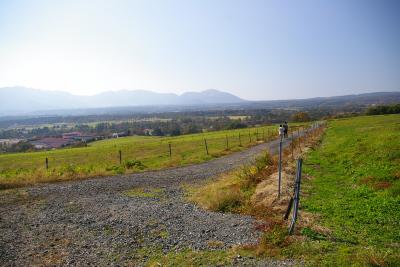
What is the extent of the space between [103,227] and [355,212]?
8621mm

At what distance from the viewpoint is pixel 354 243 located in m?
9.14

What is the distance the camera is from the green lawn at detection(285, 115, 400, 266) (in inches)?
331

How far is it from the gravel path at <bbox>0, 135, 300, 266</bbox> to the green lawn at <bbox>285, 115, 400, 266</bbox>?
4.66ft

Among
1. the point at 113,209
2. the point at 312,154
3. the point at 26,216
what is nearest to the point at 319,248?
the point at 113,209

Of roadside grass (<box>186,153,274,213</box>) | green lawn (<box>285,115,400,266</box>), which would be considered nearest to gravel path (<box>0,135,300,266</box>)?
roadside grass (<box>186,153,274,213</box>)

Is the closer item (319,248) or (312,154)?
(319,248)

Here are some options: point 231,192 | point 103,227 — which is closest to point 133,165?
point 231,192

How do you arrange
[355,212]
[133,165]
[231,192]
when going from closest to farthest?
[355,212] → [231,192] → [133,165]

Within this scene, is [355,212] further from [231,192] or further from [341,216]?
[231,192]

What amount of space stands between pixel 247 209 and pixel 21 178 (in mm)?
14801

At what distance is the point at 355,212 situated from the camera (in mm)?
11641

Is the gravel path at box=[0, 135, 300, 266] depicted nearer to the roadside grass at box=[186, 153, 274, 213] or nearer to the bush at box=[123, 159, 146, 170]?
the roadside grass at box=[186, 153, 274, 213]

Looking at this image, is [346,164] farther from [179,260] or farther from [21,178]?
[21,178]

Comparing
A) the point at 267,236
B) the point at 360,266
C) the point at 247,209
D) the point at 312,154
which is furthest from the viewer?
the point at 312,154
